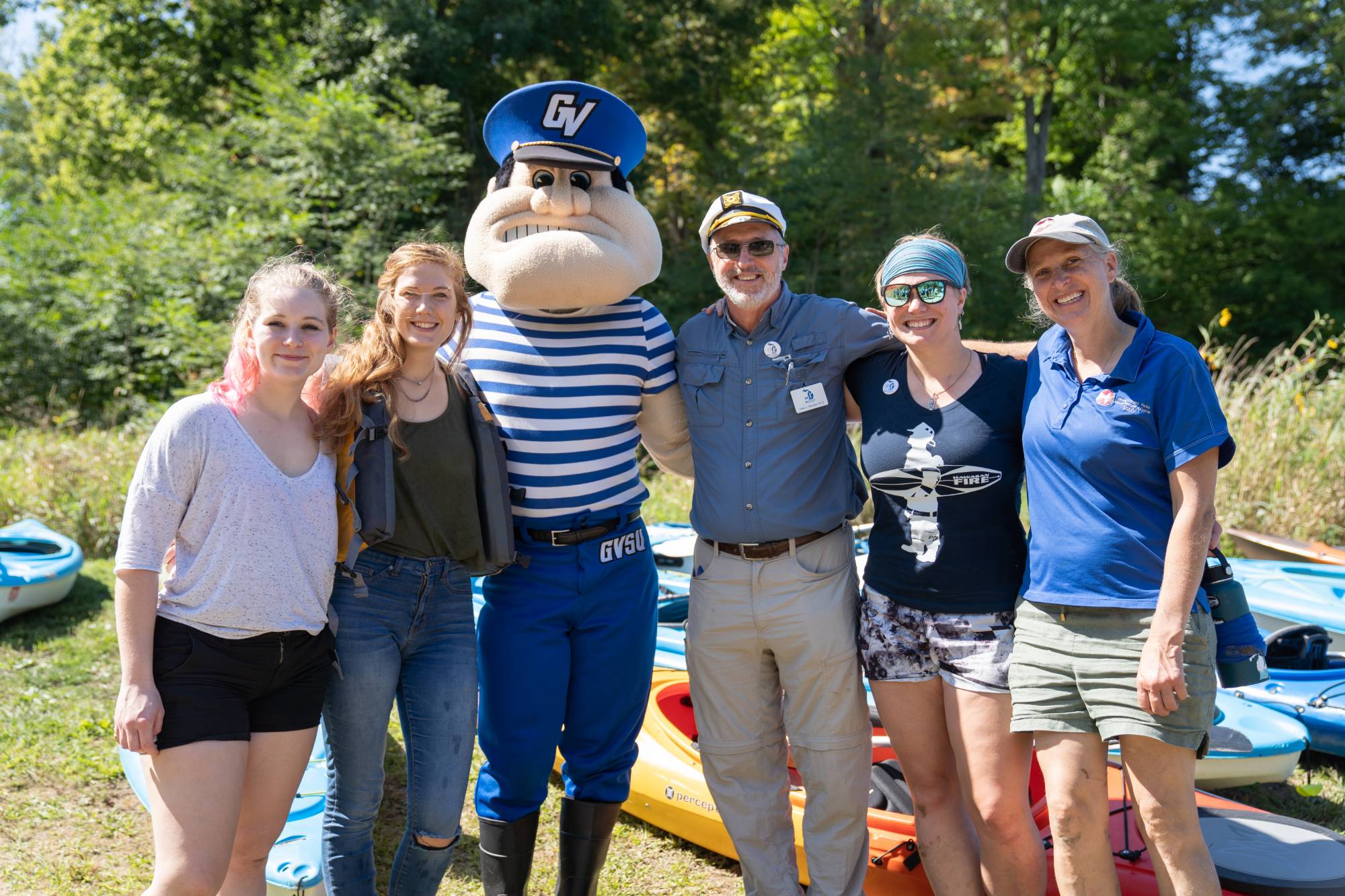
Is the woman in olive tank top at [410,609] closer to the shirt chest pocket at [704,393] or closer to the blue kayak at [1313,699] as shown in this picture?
the shirt chest pocket at [704,393]

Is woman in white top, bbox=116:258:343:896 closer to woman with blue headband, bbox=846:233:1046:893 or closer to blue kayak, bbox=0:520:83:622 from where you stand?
woman with blue headband, bbox=846:233:1046:893

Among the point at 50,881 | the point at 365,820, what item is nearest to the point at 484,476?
the point at 365,820

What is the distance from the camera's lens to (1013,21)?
63.4ft

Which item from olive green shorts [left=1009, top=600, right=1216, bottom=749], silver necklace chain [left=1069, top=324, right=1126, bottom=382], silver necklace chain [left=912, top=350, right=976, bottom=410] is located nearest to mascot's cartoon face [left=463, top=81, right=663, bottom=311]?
silver necklace chain [left=912, top=350, right=976, bottom=410]

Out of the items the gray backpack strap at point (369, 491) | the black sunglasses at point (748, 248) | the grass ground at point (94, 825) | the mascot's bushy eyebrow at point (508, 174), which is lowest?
the grass ground at point (94, 825)

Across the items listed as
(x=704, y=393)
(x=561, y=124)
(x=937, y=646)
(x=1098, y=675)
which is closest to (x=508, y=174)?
(x=561, y=124)

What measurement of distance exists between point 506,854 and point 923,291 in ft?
6.27

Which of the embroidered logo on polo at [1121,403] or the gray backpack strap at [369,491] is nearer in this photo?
the embroidered logo on polo at [1121,403]

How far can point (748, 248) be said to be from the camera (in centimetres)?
295

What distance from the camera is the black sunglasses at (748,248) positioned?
2.95 m

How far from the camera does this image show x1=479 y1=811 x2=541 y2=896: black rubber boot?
→ 290 cm

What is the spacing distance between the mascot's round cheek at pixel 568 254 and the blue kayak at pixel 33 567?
15.9 ft

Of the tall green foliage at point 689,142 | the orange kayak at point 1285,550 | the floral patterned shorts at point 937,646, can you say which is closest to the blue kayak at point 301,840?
the floral patterned shorts at point 937,646

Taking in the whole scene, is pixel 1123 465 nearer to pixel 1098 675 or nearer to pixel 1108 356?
pixel 1108 356
